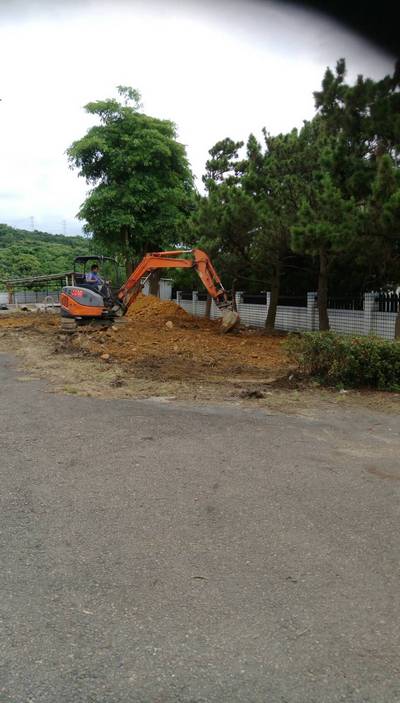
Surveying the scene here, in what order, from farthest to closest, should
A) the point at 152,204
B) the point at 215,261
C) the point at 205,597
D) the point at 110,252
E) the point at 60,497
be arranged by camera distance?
1. the point at 110,252
2. the point at 152,204
3. the point at 215,261
4. the point at 60,497
5. the point at 205,597

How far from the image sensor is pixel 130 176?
2798 centimetres

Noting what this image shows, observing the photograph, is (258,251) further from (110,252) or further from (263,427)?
(110,252)

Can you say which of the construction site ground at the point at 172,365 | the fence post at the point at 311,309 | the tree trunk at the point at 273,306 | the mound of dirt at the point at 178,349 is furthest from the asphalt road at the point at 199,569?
the tree trunk at the point at 273,306

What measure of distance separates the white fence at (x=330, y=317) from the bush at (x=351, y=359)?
4077 millimetres

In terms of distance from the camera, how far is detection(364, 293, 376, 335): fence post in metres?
15.7

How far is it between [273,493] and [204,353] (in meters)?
9.06

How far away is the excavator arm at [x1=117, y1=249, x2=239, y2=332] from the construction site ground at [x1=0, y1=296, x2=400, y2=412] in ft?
2.08

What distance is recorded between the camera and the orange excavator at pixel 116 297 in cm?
1722

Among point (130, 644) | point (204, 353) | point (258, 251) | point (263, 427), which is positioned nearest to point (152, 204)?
point (258, 251)

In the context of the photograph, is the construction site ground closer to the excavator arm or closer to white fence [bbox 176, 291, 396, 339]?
the excavator arm

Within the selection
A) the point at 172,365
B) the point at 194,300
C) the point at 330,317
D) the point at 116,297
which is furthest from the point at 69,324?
the point at 194,300

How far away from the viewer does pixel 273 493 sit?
439 cm

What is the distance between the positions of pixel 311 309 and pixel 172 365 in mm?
9388

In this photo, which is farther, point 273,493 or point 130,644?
point 273,493
